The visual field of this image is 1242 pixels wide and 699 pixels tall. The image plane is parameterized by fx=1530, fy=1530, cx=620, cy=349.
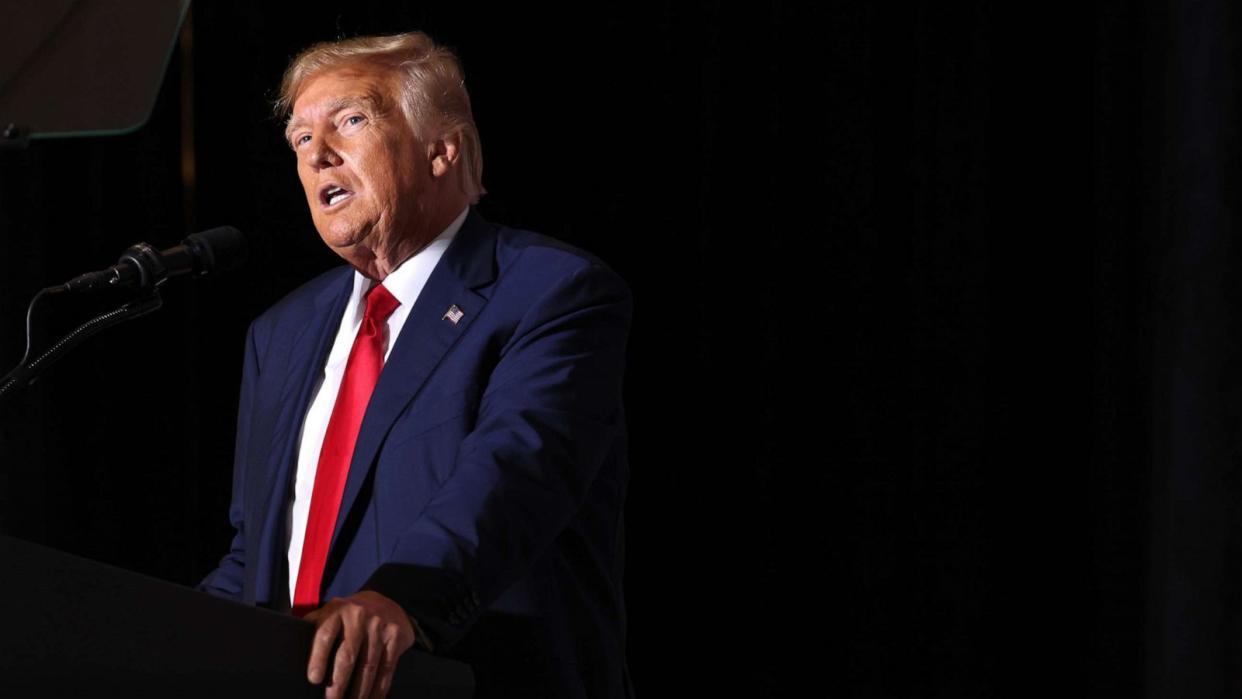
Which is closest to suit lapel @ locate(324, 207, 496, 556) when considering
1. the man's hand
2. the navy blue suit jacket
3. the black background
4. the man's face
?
the navy blue suit jacket

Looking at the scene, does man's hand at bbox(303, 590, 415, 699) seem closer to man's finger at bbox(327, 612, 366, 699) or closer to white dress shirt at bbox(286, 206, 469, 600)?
man's finger at bbox(327, 612, 366, 699)

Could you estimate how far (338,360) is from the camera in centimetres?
209

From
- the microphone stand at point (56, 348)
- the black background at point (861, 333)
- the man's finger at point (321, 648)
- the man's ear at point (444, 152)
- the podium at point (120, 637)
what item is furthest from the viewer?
the black background at point (861, 333)

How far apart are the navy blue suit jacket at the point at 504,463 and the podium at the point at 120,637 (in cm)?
43

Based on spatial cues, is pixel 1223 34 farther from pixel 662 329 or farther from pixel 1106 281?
pixel 662 329

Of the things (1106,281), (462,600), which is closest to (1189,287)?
(1106,281)

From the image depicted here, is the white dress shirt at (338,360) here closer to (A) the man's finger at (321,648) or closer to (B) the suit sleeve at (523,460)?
(B) the suit sleeve at (523,460)

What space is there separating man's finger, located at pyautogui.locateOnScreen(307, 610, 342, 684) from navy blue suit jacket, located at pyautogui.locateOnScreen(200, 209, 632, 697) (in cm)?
34

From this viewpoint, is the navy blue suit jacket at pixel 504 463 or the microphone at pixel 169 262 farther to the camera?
the navy blue suit jacket at pixel 504 463

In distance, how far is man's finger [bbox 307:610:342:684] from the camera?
1.16m

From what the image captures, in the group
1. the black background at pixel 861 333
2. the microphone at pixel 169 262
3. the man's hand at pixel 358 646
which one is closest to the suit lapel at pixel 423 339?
the microphone at pixel 169 262

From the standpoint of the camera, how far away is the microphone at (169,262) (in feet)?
4.93

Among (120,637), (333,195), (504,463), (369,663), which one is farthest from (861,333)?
(120,637)

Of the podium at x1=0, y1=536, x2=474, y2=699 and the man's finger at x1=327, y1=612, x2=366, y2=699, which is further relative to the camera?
the man's finger at x1=327, y1=612, x2=366, y2=699
